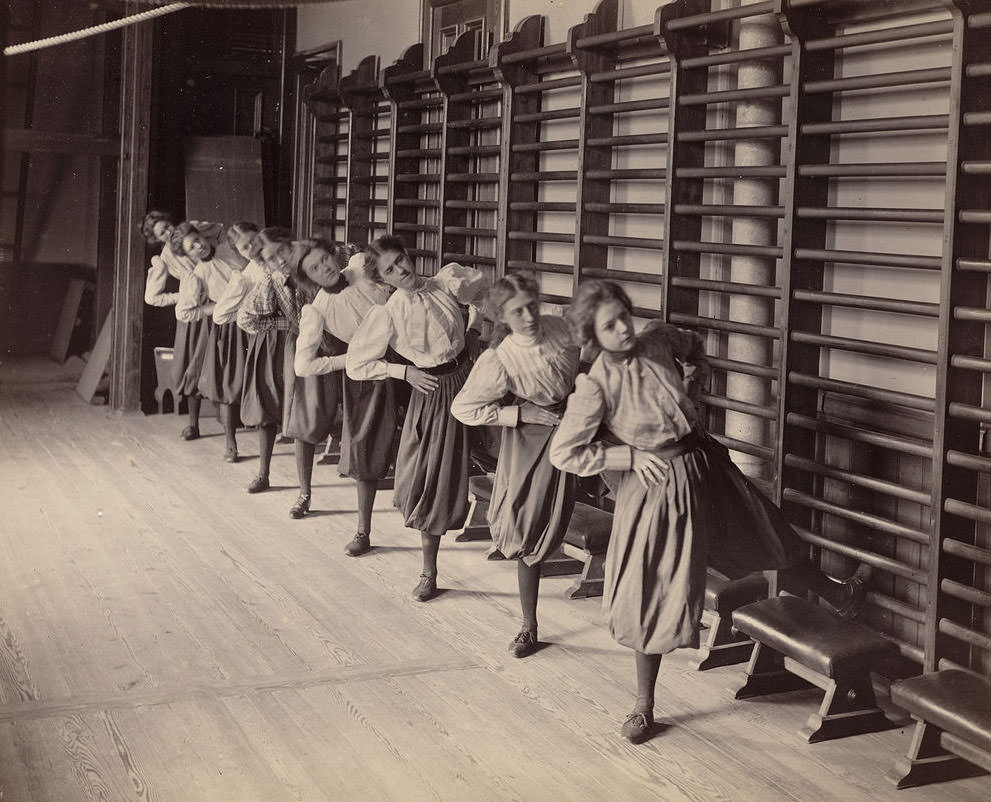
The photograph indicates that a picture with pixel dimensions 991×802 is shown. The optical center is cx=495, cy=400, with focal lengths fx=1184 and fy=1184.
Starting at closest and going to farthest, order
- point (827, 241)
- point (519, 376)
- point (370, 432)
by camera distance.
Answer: point (519, 376) < point (827, 241) < point (370, 432)

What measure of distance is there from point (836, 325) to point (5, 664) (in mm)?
2901

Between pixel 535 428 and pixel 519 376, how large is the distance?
18 centimetres

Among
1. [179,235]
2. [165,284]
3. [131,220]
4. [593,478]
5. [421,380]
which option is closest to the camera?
[421,380]

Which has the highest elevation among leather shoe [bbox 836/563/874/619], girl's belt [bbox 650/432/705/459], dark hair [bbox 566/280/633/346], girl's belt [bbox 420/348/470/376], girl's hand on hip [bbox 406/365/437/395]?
dark hair [bbox 566/280/633/346]

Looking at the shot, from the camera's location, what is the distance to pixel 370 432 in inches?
200

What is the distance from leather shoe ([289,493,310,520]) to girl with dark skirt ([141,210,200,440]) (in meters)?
1.94

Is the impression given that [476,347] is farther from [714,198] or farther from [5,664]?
[5,664]

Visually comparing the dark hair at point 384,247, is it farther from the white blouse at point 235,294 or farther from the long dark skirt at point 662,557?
the white blouse at point 235,294

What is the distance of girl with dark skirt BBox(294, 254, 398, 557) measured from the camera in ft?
16.7

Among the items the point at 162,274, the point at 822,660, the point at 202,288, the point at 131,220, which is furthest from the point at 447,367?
the point at 131,220

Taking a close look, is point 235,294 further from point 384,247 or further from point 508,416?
point 508,416

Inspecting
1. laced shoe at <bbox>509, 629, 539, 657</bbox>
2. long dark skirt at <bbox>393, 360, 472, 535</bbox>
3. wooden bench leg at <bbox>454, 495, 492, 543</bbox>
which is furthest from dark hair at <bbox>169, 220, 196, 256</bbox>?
laced shoe at <bbox>509, 629, 539, 657</bbox>

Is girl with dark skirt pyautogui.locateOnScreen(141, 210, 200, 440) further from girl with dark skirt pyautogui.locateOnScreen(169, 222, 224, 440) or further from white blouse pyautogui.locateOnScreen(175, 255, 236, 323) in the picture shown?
white blouse pyautogui.locateOnScreen(175, 255, 236, 323)

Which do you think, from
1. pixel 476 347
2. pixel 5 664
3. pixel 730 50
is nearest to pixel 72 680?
pixel 5 664
